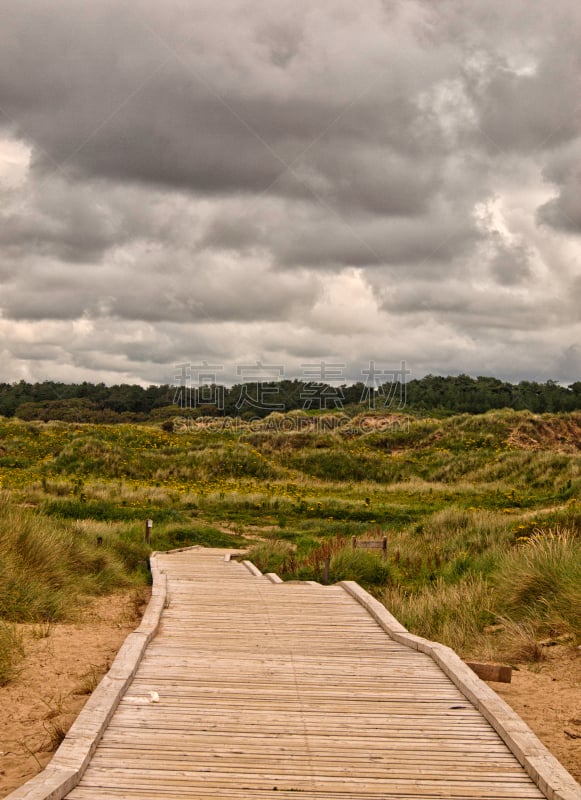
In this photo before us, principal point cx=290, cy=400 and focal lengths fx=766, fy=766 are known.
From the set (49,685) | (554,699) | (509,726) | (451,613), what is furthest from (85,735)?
(451,613)

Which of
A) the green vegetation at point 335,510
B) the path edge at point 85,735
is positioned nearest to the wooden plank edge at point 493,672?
the green vegetation at point 335,510

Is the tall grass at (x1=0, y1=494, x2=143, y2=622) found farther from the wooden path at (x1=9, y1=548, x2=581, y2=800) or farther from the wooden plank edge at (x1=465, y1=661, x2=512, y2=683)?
the wooden plank edge at (x1=465, y1=661, x2=512, y2=683)

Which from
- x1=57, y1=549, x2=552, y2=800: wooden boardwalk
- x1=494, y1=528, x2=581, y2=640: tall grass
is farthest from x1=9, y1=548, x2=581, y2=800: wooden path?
x1=494, y1=528, x2=581, y2=640: tall grass

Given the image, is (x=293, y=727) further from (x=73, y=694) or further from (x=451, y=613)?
(x=451, y=613)

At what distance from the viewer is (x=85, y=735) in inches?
194

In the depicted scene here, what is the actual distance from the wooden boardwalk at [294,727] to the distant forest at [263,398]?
68.8 metres

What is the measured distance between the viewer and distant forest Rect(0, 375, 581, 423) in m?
87.2

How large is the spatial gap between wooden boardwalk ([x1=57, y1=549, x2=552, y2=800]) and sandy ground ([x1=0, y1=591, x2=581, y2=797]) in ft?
1.92

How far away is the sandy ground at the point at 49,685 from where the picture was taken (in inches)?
212

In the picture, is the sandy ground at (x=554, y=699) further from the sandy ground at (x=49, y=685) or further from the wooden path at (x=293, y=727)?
the sandy ground at (x=49, y=685)

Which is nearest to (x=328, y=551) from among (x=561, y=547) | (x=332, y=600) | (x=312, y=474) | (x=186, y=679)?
(x=332, y=600)

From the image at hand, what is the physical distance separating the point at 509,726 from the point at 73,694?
3.77m

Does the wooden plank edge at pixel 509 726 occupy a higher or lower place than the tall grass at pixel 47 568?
higher

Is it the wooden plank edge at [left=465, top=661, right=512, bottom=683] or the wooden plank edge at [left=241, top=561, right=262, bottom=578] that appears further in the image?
the wooden plank edge at [left=241, top=561, right=262, bottom=578]
